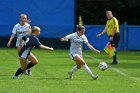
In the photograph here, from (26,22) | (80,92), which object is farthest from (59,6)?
(80,92)

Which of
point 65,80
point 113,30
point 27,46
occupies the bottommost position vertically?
point 65,80

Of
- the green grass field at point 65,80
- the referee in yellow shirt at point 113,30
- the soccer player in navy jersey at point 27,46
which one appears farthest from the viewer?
the referee in yellow shirt at point 113,30

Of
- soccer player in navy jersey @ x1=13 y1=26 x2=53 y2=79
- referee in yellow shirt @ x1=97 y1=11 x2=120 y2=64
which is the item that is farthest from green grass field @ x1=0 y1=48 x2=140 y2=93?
referee in yellow shirt @ x1=97 y1=11 x2=120 y2=64

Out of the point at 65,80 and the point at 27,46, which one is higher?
the point at 27,46

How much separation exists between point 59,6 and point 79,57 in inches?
772

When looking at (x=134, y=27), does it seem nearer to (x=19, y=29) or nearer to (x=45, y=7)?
(x=45, y=7)

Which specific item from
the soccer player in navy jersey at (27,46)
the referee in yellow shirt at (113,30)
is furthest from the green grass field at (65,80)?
the referee in yellow shirt at (113,30)

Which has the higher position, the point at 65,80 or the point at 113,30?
the point at 113,30

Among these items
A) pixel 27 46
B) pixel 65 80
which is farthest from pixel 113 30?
pixel 27 46

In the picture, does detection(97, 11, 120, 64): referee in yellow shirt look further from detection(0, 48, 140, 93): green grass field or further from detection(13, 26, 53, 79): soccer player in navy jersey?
detection(13, 26, 53, 79): soccer player in navy jersey

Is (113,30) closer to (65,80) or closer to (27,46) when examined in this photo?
(65,80)

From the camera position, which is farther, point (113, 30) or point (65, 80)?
point (113, 30)

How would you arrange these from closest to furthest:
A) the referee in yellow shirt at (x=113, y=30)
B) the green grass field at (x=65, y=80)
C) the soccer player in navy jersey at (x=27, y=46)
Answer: the green grass field at (x=65, y=80) → the soccer player in navy jersey at (x=27, y=46) → the referee in yellow shirt at (x=113, y=30)

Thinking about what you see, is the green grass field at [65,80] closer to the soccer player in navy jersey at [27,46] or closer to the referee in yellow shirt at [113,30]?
the soccer player in navy jersey at [27,46]
